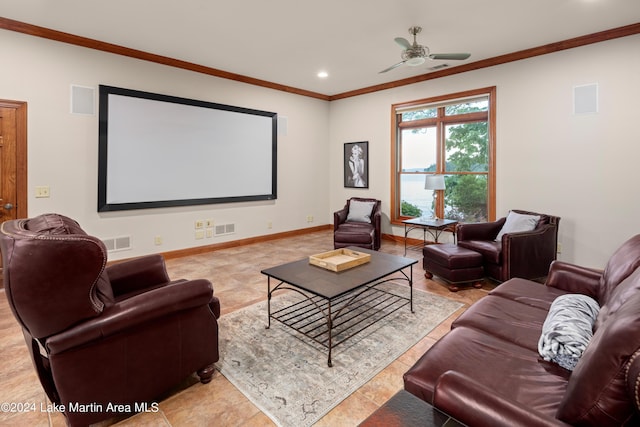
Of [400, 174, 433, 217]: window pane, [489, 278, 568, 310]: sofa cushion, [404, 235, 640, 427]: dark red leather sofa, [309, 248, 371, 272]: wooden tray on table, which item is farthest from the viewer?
[400, 174, 433, 217]: window pane

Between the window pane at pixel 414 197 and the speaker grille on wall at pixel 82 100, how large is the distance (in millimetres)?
4838

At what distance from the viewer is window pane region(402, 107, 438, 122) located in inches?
223

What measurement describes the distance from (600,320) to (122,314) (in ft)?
7.22

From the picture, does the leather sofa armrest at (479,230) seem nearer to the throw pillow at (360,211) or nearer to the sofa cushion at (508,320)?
the throw pillow at (360,211)

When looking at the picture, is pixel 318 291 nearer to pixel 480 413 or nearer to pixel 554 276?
pixel 480 413

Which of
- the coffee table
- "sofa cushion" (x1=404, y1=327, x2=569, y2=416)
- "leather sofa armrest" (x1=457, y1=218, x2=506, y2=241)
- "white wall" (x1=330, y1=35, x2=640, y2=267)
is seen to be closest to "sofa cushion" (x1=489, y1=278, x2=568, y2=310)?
"sofa cushion" (x1=404, y1=327, x2=569, y2=416)

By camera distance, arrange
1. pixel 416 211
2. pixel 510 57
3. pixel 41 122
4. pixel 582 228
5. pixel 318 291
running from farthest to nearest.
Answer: pixel 416 211
pixel 510 57
pixel 582 228
pixel 41 122
pixel 318 291

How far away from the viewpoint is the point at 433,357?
1.48 metres

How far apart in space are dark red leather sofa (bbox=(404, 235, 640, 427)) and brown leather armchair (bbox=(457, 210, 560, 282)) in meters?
1.17

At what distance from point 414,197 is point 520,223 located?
226cm

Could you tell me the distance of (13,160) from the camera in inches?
148

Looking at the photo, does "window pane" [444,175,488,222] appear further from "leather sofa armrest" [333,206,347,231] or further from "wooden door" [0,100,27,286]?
"wooden door" [0,100,27,286]

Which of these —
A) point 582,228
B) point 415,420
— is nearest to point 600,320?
point 415,420

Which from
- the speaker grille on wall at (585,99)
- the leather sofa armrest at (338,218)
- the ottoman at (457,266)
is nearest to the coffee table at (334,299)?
the ottoman at (457,266)
